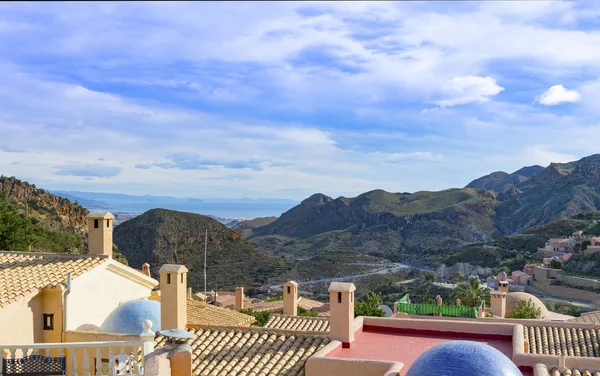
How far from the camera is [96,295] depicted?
471 inches

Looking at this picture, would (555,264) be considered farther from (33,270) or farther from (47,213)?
(33,270)

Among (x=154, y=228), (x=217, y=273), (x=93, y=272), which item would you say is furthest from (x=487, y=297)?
(x=154, y=228)

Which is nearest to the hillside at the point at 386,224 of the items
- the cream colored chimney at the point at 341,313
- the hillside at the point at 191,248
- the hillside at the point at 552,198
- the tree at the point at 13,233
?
the hillside at the point at 552,198

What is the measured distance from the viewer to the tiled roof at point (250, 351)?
29.0ft

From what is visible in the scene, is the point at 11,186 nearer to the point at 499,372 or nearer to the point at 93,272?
the point at 93,272

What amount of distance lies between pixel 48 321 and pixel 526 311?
21.2m

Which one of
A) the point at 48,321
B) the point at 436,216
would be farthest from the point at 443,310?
the point at 436,216

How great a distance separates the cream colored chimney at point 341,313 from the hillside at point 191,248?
45824 mm

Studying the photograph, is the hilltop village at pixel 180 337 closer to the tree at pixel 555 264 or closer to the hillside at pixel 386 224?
the tree at pixel 555 264

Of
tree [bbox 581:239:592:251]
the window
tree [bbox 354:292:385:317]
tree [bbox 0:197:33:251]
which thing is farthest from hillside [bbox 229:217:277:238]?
the window

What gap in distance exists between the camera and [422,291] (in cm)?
5400

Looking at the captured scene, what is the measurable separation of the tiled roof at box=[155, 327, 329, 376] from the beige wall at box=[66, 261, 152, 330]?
2.28m

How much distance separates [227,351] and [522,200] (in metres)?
132

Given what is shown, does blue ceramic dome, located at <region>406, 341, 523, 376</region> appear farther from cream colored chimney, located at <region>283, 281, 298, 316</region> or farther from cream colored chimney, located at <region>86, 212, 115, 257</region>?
cream colored chimney, located at <region>283, 281, 298, 316</region>
